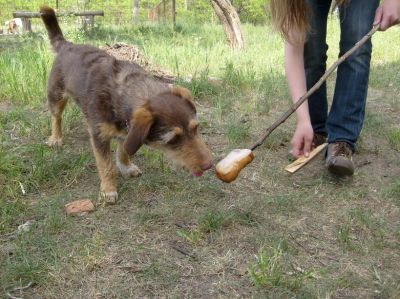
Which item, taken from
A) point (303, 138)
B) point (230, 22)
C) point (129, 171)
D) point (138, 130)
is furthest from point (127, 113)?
point (230, 22)

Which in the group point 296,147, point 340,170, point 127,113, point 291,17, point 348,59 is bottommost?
point 340,170

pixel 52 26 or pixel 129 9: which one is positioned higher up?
pixel 129 9

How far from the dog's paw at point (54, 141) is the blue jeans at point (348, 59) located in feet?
6.98

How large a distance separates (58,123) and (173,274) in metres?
2.15

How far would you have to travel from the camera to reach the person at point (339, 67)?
2980 mm

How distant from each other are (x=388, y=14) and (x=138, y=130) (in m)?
1.67

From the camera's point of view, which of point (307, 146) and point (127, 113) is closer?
point (127, 113)

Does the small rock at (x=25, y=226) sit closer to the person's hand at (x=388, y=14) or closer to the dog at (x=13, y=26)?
the person's hand at (x=388, y=14)

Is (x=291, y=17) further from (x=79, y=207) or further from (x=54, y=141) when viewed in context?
(x=54, y=141)

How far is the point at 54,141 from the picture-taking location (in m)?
3.73

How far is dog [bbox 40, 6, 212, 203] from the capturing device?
8.54 ft

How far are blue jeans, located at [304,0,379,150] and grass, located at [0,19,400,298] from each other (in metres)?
0.36

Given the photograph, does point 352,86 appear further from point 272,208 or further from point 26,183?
point 26,183

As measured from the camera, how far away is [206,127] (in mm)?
4180
